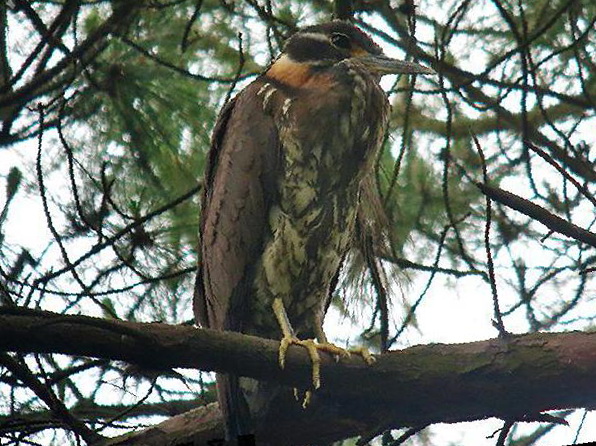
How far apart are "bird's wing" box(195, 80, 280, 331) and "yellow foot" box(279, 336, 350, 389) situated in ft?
1.02

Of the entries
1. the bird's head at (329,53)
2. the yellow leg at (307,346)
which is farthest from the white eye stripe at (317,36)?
the yellow leg at (307,346)

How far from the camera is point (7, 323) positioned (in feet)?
4.97

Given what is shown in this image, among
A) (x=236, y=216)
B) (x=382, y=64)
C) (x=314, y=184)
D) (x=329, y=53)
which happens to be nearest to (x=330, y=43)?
(x=329, y=53)

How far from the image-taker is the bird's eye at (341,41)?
95.8 inches

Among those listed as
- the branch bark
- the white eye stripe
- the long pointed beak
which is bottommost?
the branch bark

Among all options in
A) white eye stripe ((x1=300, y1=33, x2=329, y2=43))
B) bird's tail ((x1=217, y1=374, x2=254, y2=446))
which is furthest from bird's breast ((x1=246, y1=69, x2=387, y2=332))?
bird's tail ((x1=217, y1=374, x2=254, y2=446))

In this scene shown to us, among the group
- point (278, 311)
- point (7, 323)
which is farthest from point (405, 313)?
point (7, 323)

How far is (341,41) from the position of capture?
2439 mm

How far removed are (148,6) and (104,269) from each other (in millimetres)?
692

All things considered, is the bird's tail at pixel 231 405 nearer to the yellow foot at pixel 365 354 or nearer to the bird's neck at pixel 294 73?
the yellow foot at pixel 365 354

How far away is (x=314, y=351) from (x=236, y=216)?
465 millimetres

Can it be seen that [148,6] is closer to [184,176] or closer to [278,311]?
[184,176]

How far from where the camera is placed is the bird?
7.36ft

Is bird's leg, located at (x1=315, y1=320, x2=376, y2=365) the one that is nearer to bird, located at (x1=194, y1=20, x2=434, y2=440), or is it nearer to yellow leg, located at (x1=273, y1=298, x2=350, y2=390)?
yellow leg, located at (x1=273, y1=298, x2=350, y2=390)
